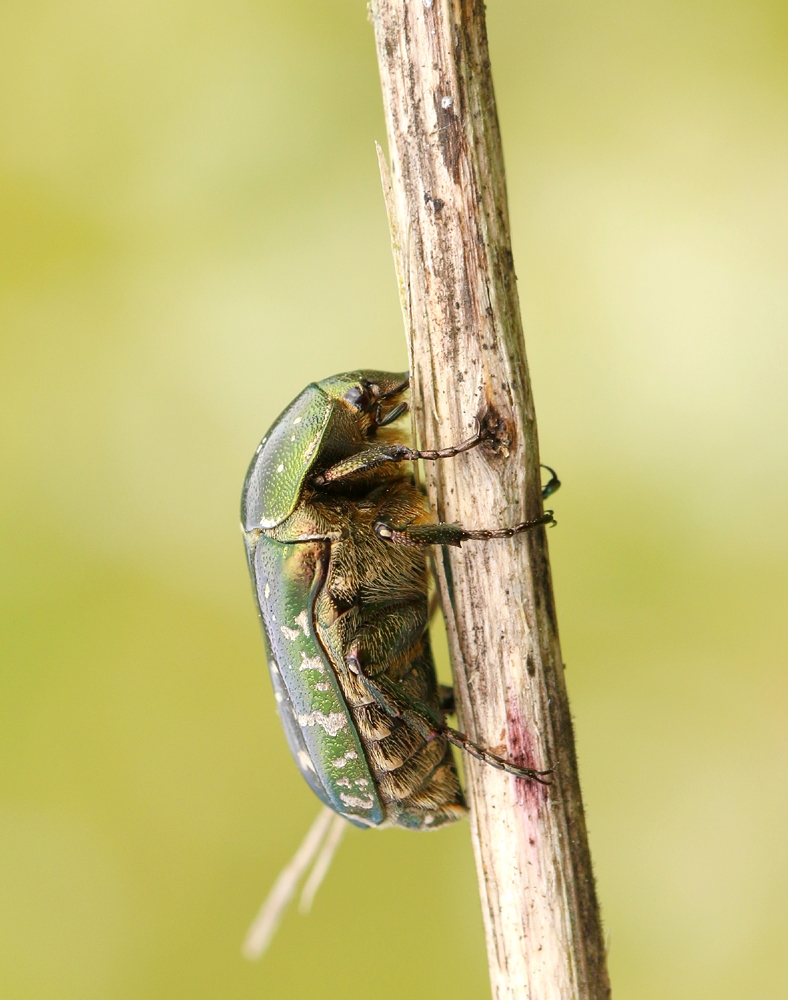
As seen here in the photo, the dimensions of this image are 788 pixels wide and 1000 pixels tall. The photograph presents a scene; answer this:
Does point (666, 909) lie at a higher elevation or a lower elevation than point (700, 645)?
lower

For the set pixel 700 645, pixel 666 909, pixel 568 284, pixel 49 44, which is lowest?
pixel 666 909

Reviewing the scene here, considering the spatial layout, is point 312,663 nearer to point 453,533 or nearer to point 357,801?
point 357,801

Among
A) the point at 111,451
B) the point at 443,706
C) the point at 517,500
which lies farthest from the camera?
the point at 111,451

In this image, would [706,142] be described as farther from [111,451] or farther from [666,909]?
[666,909]

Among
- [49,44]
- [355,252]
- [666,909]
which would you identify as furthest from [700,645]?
[49,44]

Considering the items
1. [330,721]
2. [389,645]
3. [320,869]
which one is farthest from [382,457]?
[320,869]

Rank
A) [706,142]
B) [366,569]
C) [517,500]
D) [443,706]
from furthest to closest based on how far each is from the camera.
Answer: [706,142], [443,706], [366,569], [517,500]

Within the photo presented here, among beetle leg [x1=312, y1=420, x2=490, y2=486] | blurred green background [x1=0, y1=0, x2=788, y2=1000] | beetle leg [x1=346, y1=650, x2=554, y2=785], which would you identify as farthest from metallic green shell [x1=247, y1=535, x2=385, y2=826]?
blurred green background [x1=0, y1=0, x2=788, y2=1000]
